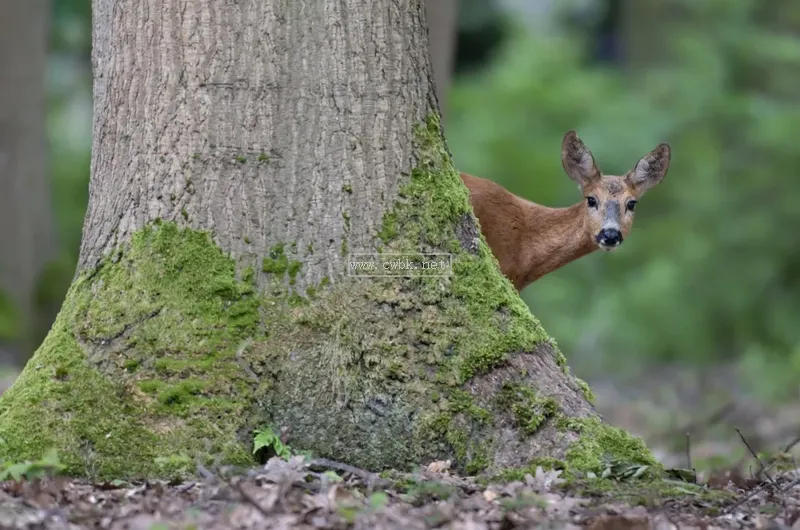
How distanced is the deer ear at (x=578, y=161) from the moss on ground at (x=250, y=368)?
2644 mm

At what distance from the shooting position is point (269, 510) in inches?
158

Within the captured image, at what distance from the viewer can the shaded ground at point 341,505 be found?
397 centimetres

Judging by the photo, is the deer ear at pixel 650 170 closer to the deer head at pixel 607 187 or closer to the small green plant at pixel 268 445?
the deer head at pixel 607 187

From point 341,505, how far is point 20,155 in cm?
1059

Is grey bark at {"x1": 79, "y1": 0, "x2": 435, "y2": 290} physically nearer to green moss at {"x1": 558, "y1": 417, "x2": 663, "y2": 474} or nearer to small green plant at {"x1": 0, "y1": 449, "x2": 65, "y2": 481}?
small green plant at {"x1": 0, "y1": 449, "x2": 65, "y2": 481}

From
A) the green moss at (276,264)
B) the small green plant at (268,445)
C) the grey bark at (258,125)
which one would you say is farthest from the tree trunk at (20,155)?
the small green plant at (268,445)

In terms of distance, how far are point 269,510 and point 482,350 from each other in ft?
4.26

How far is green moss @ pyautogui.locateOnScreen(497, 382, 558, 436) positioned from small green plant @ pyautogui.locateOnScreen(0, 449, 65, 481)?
70.1 inches

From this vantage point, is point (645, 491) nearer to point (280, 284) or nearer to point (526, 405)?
point (526, 405)

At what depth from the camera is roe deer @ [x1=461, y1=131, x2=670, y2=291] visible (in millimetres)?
7332

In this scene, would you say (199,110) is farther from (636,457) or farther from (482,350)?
(636,457)

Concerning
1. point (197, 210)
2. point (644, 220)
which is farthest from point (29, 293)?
point (197, 210)

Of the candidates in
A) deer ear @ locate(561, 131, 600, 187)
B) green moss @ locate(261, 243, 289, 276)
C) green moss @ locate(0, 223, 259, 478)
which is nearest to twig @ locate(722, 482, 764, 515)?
green moss @ locate(0, 223, 259, 478)

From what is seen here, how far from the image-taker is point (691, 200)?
1445 centimetres
